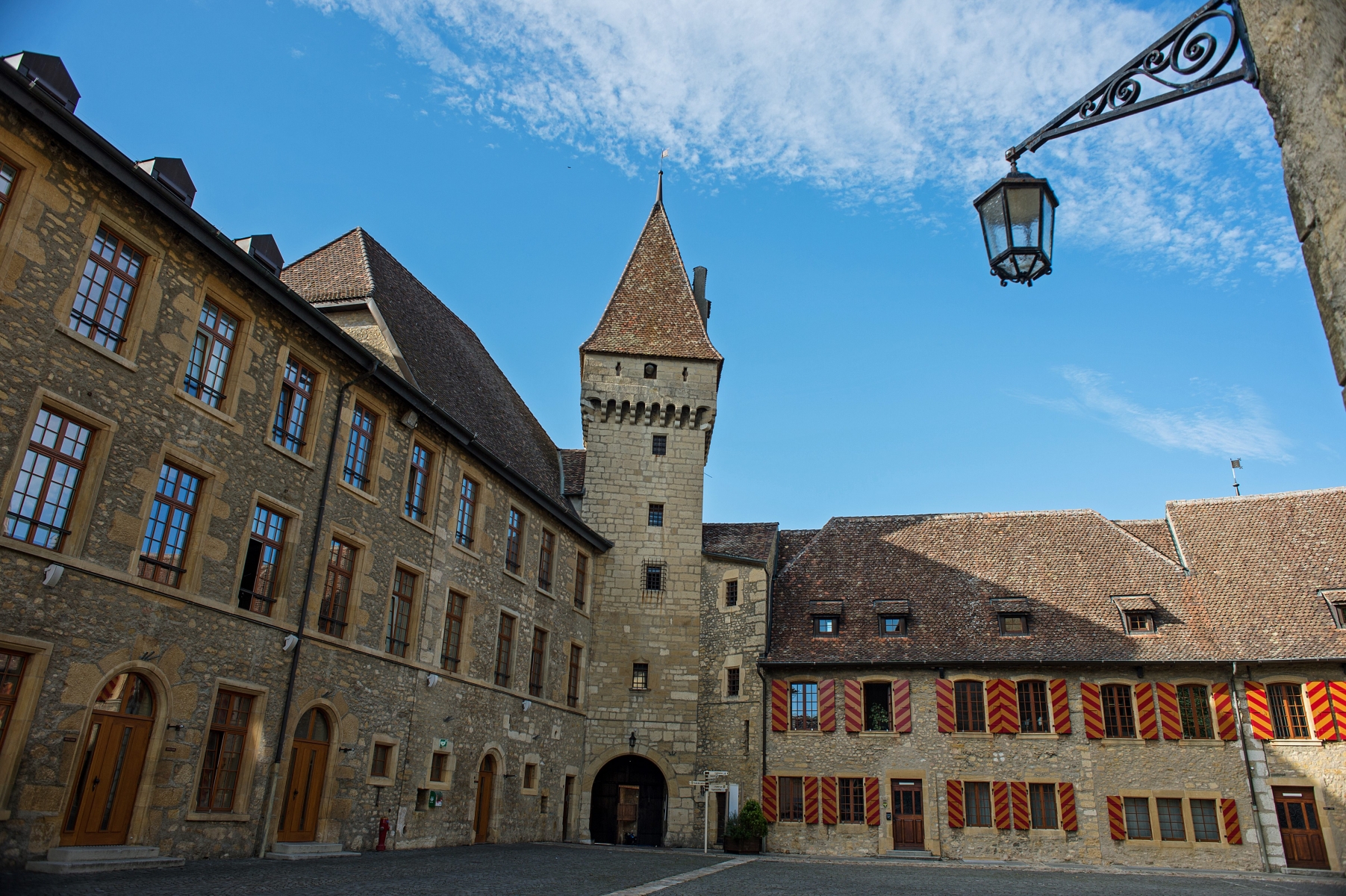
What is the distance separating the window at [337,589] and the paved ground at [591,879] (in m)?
3.58

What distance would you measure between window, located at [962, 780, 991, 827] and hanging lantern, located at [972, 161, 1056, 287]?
20.6 meters

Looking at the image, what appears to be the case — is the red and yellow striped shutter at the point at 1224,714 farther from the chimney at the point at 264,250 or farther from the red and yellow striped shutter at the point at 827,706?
the chimney at the point at 264,250

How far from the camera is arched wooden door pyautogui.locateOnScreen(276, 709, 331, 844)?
44.1ft

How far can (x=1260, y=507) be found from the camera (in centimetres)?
→ 2570

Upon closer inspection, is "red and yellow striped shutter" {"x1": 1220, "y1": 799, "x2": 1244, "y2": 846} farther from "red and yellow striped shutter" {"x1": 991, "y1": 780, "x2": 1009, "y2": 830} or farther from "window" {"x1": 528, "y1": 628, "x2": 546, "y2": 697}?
"window" {"x1": 528, "y1": 628, "x2": 546, "y2": 697}

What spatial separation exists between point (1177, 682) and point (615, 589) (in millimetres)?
14752

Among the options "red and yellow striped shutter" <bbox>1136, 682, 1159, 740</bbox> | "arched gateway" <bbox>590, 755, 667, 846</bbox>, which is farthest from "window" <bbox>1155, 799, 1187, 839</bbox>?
"arched gateway" <bbox>590, 755, 667, 846</bbox>

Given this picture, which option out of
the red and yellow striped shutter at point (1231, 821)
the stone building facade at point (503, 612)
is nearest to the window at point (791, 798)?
the stone building facade at point (503, 612)

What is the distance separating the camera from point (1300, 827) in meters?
20.4

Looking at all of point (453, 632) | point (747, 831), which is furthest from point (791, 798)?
point (453, 632)

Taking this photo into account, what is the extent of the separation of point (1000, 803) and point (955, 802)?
1081mm

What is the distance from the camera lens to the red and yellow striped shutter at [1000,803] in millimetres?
21750

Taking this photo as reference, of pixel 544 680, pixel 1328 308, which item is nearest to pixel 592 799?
pixel 544 680

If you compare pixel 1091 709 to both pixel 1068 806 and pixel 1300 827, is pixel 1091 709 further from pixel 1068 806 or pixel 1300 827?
pixel 1300 827
